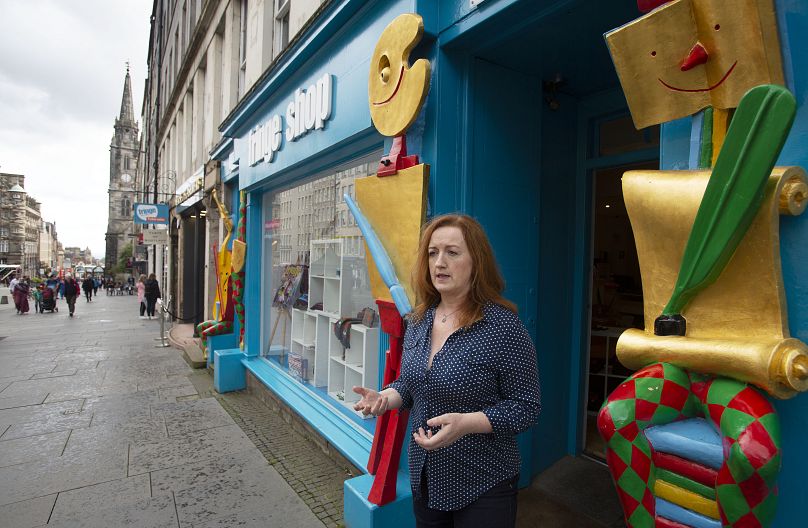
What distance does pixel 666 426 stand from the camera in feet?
4.59

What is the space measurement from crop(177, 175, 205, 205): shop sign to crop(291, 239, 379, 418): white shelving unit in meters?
5.85

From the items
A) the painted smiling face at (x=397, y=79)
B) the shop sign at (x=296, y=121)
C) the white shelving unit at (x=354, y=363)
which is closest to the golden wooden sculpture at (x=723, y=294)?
the painted smiling face at (x=397, y=79)

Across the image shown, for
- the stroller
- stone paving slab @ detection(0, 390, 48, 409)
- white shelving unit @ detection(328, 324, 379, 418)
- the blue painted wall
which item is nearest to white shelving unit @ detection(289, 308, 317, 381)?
white shelving unit @ detection(328, 324, 379, 418)

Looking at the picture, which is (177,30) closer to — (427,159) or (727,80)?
(427,159)

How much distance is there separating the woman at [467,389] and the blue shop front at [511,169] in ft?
2.54

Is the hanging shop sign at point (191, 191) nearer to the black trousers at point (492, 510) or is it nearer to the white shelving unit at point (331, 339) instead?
the white shelving unit at point (331, 339)

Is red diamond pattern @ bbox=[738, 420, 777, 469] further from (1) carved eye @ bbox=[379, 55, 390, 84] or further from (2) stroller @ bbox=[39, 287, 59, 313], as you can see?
(2) stroller @ bbox=[39, 287, 59, 313]

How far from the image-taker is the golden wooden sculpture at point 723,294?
4.07 feet

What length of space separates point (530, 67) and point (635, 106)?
1.70 meters

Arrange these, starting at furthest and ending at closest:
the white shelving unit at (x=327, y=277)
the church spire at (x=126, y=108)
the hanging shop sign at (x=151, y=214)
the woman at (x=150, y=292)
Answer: the church spire at (x=126, y=108), the woman at (x=150, y=292), the hanging shop sign at (x=151, y=214), the white shelving unit at (x=327, y=277)

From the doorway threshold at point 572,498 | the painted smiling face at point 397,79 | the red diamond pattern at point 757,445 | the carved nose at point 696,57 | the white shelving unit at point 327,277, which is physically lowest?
the doorway threshold at point 572,498

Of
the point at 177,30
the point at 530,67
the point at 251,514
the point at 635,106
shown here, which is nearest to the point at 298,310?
the point at 251,514

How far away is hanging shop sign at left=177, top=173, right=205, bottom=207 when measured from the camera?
10.3 metres

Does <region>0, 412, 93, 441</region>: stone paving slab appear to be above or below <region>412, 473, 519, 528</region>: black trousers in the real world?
below
